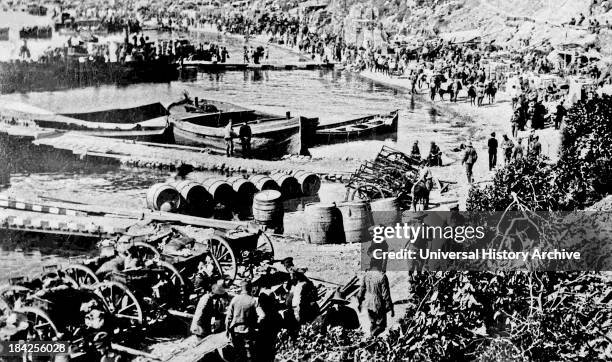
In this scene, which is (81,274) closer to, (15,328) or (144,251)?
(144,251)

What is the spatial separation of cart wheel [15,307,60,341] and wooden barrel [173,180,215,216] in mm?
5878

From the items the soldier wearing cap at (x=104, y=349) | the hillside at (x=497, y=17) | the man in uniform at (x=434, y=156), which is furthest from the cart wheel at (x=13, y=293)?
the hillside at (x=497, y=17)

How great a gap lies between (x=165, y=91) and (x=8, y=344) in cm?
1431

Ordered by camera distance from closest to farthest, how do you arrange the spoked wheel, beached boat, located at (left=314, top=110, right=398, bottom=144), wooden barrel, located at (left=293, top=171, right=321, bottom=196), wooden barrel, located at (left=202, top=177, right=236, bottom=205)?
the spoked wheel
wooden barrel, located at (left=202, top=177, right=236, bottom=205)
wooden barrel, located at (left=293, top=171, right=321, bottom=196)
beached boat, located at (left=314, top=110, right=398, bottom=144)

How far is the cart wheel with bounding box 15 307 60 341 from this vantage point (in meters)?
7.79

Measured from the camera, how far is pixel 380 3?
28.3 metres

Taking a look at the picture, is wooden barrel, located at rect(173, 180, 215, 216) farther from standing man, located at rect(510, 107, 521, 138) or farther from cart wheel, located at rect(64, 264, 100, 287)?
standing man, located at rect(510, 107, 521, 138)

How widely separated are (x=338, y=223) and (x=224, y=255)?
96.9 inches

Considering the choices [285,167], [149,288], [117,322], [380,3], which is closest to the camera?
[117,322]

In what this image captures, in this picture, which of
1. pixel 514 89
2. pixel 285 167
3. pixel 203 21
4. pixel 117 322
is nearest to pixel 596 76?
pixel 514 89

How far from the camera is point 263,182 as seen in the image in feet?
48.9

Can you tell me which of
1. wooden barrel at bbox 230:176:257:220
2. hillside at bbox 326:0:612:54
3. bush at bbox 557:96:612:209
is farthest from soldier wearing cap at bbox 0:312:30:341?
hillside at bbox 326:0:612:54

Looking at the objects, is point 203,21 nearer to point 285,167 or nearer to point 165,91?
point 165,91

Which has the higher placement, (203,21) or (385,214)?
(203,21)
